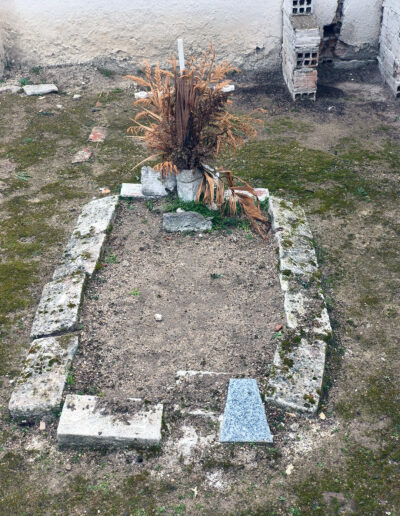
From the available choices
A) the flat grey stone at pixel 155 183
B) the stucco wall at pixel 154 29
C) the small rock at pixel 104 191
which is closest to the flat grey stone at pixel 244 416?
the flat grey stone at pixel 155 183

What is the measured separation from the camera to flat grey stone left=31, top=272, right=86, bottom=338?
4566 millimetres

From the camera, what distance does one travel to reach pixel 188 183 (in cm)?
581

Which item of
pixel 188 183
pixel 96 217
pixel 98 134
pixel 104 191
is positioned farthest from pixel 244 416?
pixel 98 134

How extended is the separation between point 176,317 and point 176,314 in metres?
0.04

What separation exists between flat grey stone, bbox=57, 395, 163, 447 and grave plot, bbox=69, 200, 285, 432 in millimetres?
126

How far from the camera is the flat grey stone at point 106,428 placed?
3732 millimetres

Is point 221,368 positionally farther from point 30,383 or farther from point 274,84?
point 274,84

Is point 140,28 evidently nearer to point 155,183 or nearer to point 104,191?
point 104,191

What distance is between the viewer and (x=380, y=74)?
9.17m

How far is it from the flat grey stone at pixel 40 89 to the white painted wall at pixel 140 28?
2.75 feet

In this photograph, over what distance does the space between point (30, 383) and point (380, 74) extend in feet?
26.0

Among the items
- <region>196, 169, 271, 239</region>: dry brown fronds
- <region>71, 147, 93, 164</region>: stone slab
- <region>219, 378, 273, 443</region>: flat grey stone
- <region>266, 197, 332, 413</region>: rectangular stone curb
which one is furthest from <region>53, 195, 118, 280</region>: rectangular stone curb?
<region>219, 378, 273, 443</region>: flat grey stone

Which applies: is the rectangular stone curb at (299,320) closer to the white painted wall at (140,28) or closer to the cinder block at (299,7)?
the cinder block at (299,7)

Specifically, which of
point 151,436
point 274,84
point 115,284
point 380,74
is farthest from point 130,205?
point 380,74
